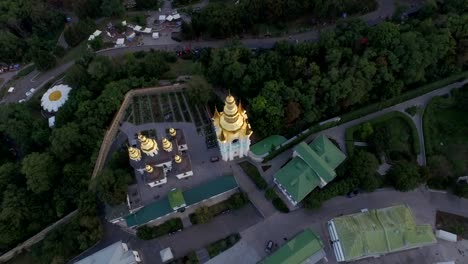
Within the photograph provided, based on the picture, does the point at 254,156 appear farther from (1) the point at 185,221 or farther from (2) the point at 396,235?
(2) the point at 396,235

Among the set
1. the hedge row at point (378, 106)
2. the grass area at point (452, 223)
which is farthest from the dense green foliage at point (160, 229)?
the grass area at point (452, 223)

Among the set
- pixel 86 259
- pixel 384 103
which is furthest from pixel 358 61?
pixel 86 259

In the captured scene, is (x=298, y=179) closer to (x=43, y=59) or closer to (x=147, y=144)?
(x=147, y=144)

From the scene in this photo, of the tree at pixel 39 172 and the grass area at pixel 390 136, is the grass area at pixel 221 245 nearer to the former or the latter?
the grass area at pixel 390 136

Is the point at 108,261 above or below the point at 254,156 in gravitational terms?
below

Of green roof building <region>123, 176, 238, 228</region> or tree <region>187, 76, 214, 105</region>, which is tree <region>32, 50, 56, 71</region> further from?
green roof building <region>123, 176, 238, 228</region>

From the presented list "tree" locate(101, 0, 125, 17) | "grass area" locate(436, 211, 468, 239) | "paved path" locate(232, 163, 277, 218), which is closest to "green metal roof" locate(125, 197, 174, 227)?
"paved path" locate(232, 163, 277, 218)
